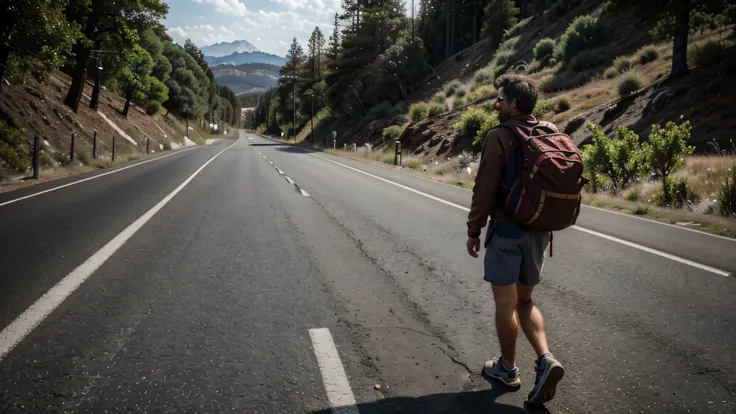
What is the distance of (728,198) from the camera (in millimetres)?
10273

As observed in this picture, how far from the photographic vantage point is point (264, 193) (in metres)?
13.1

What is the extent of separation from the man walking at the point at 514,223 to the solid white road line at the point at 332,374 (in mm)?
955

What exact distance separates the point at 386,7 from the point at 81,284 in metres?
66.5

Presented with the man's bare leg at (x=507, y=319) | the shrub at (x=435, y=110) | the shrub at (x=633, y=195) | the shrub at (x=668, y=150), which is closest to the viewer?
the man's bare leg at (x=507, y=319)

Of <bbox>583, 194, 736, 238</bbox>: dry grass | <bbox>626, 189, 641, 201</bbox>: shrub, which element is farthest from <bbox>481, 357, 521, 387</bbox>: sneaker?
<bbox>626, 189, 641, 201</bbox>: shrub

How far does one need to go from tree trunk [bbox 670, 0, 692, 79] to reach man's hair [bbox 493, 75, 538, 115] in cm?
2358

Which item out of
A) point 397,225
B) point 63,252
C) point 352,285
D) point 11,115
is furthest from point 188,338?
point 11,115

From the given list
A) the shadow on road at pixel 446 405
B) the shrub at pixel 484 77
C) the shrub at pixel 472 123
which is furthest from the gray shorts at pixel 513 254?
the shrub at pixel 484 77

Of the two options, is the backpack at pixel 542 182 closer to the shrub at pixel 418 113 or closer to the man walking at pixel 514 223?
the man walking at pixel 514 223

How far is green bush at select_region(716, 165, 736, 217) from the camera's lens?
1016 cm

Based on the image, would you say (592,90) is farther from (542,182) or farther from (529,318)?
(542,182)

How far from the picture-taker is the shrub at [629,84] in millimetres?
24719

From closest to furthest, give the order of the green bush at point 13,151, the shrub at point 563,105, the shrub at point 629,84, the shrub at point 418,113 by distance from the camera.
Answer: the green bush at point 13,151
the shrub at point 629,84
the shrub at point 563,105
the shrub at point 418,113

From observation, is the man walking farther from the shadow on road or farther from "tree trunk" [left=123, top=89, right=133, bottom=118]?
"tree trunk" [left=123, top=89, right=133, bottom=118]
